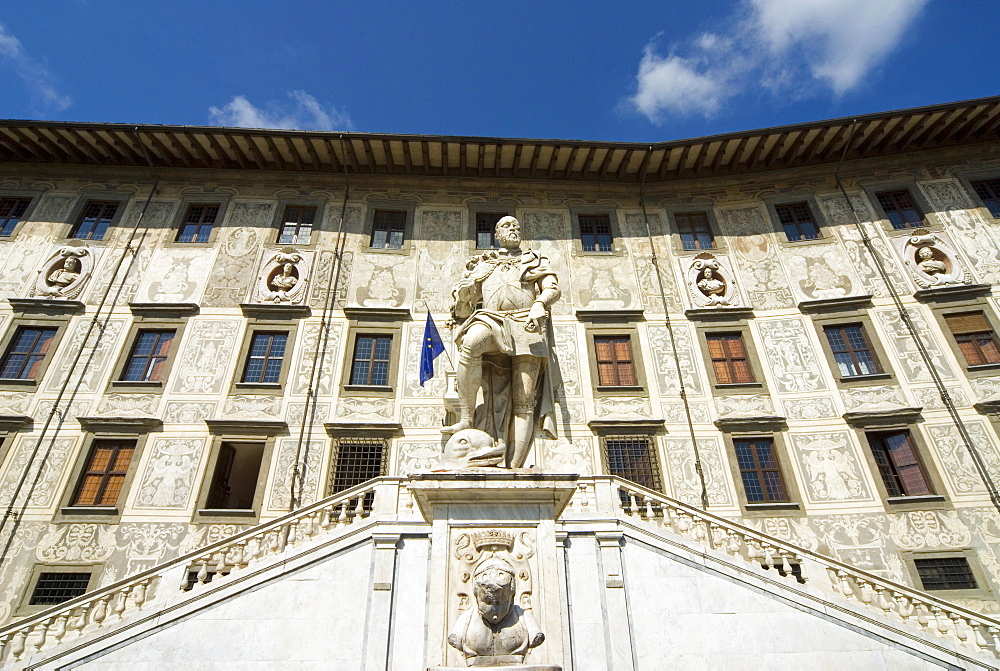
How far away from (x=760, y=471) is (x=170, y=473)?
15.3 metres

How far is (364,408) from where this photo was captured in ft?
51.1

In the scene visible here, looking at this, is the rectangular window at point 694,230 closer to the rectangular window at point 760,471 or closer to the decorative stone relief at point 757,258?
the decorative stone relief at point 757,258

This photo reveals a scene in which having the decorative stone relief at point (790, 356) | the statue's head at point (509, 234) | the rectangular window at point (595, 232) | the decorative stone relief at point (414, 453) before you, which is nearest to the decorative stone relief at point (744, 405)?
the decorative stone relief at point (790, 356)

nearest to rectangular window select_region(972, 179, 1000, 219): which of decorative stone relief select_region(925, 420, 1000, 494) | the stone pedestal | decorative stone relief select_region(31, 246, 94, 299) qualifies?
decorative stone relief select_region(925, 420, 1000, 494)

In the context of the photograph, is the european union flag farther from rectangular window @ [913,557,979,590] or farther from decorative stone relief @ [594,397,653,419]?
rectangular window @ [913,557,979,590]

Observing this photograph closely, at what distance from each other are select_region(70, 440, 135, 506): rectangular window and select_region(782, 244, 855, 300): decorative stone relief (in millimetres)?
19868

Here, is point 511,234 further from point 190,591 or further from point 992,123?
point 992,123

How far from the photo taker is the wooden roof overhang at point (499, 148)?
1836 centimetres

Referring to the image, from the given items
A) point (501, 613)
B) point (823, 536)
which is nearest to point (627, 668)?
point (501, 613)

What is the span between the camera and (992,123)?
1902 cm

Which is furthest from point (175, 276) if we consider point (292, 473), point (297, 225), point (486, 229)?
point (486, 229)

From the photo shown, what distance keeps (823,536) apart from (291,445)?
13.5 meters

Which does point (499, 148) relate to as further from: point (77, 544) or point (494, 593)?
point (494, 593)

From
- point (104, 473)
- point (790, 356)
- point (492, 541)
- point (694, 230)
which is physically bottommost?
point (492, 541)
